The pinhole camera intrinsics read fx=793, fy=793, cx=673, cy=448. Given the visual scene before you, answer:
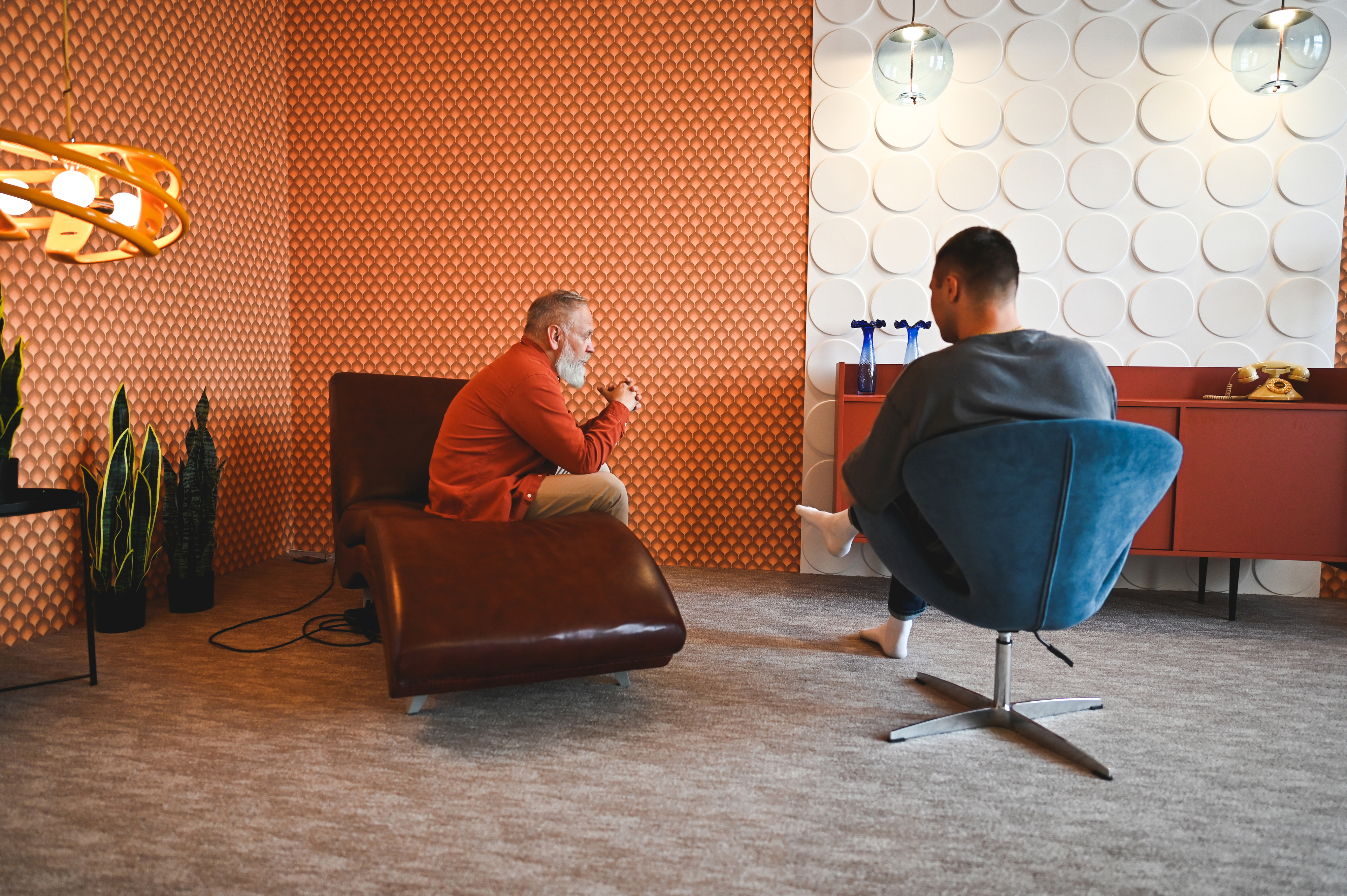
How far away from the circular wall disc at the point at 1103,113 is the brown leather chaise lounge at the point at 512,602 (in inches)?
108

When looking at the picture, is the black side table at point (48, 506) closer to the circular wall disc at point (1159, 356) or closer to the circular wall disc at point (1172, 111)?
the circular wall disc at point (1159, 356)

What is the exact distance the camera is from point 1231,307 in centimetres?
335

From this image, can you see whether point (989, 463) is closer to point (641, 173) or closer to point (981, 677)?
point (981, 677)

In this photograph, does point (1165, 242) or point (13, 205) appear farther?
→ point (1165, 242)

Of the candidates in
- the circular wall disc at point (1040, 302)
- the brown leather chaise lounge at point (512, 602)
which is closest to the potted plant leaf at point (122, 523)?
the brown leather chaise lounge at point (512, 602)

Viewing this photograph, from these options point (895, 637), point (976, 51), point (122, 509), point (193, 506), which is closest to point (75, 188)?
point (122, 509)

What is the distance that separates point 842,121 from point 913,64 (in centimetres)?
45

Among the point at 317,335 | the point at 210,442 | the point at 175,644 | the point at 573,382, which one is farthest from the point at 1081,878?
the point at 317,335

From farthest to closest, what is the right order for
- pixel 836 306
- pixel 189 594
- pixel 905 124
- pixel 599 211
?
pixel 599 211
pixel 836 306
pixel 905 124
pixel 189 594

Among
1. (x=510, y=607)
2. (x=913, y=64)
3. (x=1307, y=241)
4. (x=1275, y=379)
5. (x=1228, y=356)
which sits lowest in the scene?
(x=510, y=607)

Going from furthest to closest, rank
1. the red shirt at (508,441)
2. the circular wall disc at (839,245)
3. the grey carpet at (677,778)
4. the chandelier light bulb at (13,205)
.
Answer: the circular wall disc at (839,245)
the red shirt at (508,441)
the chandelier light bulb at (13,205)
the grey carpet at (677,778)

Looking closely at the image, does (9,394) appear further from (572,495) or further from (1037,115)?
(1037,115)

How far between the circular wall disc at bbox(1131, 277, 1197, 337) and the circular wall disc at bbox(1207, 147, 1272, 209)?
39 cm

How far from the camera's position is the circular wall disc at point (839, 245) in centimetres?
362
